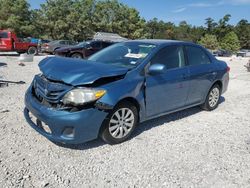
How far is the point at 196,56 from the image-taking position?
5.64 m

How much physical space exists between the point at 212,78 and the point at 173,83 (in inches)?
62.3

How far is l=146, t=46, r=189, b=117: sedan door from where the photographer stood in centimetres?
449

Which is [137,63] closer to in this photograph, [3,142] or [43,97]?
[43,97]

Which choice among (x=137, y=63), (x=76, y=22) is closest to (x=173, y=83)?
(x=137, y=63)

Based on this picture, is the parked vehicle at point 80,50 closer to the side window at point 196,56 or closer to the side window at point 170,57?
the side window at point 196,56

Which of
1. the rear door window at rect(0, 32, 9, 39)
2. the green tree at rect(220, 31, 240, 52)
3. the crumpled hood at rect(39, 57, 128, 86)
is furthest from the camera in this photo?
the green tree at rect(220, 31, 240, 52)

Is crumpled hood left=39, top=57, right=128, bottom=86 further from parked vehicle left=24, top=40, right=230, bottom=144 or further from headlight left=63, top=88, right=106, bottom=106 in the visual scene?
headlight left=63, top=88, right=106, bottom=106

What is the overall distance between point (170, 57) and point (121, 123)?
1.63m

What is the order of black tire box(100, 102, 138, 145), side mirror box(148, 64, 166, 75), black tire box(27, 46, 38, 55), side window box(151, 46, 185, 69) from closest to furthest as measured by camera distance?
black tire box(100, 102, 138, 145) → side mirror box(148, 64, 166, 75) → side window box(151, 46, 185, 69) → black tire box(27, 46, 38, 55)

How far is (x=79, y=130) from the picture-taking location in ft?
11.9

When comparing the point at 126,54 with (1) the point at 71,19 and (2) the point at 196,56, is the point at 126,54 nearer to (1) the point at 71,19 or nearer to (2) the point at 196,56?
(2) the point at 196,56

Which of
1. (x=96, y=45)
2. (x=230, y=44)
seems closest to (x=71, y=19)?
(x=96, y=45)

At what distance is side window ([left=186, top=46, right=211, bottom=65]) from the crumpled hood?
1838mm

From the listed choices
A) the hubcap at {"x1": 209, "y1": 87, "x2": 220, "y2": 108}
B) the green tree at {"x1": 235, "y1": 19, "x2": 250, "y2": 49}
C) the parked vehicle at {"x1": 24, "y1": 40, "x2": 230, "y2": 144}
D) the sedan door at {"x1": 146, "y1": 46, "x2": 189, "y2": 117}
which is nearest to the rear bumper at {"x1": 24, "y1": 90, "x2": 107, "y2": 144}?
the parked vehicle at {"x1": 24, "y1": 40, "x2": 230, "y2": 144}
